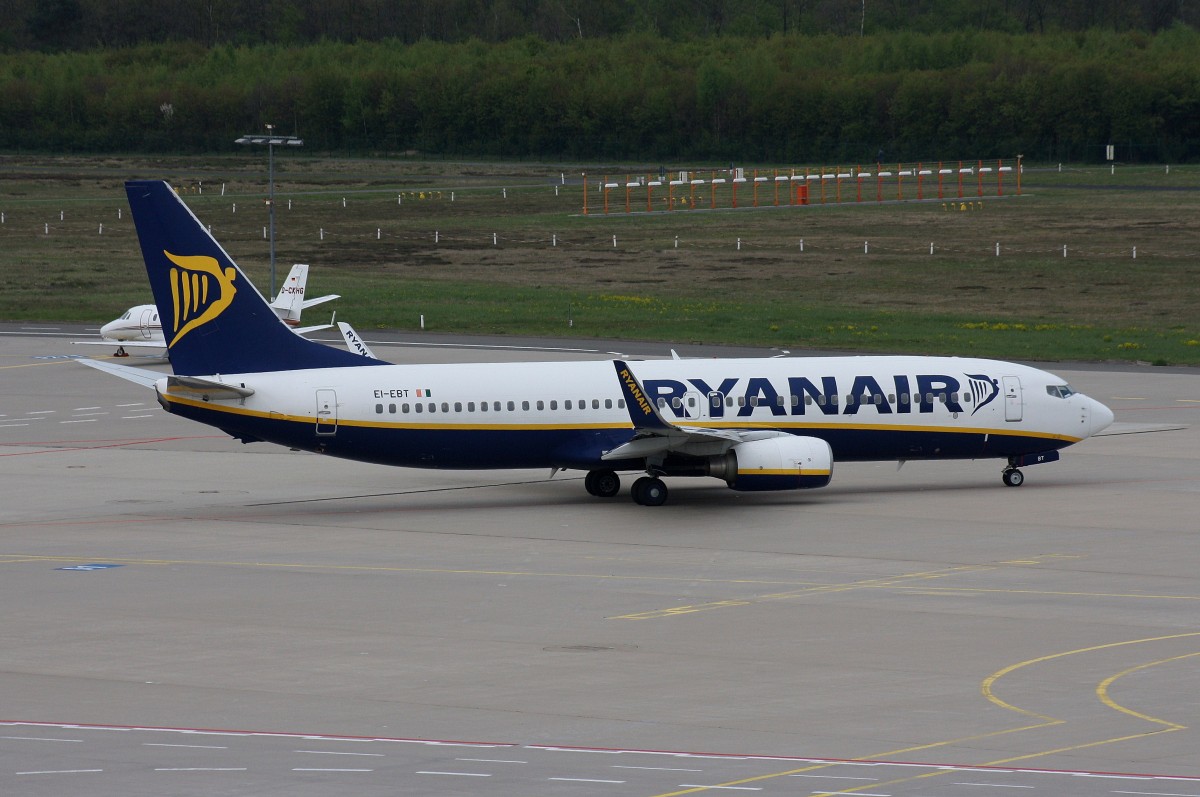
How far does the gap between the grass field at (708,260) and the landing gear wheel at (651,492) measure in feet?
116

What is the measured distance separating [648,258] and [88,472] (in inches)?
2869

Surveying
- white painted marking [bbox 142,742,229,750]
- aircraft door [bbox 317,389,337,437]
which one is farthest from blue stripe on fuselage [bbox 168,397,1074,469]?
white painted marking [bbox 142,742,229,750]

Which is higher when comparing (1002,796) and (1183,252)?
(1183,252)

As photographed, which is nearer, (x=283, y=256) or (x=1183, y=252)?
(x=1183, y=252)

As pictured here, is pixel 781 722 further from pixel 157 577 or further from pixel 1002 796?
pixel 157 577

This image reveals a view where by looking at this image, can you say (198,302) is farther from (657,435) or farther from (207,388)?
(657,435)

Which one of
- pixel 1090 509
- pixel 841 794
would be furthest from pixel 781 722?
pixel 1090 509

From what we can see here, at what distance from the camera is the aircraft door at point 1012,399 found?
157ft

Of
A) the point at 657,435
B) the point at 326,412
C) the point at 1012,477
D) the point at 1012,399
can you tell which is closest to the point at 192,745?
the point at 326,412

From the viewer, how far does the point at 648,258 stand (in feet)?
396

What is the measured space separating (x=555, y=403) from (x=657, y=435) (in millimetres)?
3144

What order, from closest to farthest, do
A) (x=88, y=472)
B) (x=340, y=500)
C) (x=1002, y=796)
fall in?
(x=1002, y=796)
(x=340, y=500)
(x=88, y=472)

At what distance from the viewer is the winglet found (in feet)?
140

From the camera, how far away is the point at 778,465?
43.4m
